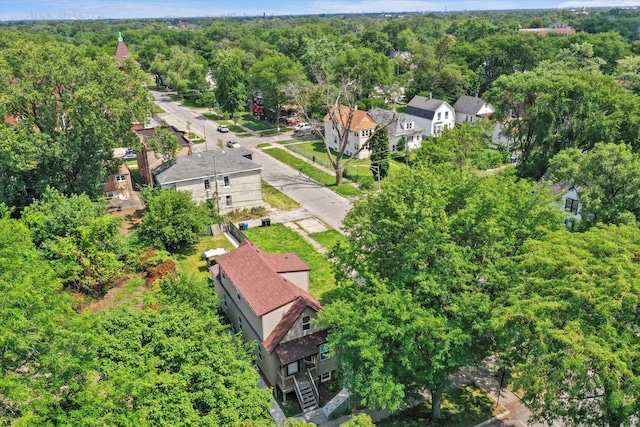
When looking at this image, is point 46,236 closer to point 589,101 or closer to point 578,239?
point 578,239

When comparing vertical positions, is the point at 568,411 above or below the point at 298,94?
below

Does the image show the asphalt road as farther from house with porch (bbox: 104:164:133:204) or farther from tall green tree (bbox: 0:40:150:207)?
tall green tree (bbox: 0:40:150:207)

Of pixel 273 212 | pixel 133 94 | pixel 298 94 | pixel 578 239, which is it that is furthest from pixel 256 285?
pixel 298 94

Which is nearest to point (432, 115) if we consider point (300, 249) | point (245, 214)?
point (245, 214)

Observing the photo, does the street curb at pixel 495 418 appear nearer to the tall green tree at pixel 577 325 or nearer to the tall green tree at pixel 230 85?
the tall green tree at pixel 577 325

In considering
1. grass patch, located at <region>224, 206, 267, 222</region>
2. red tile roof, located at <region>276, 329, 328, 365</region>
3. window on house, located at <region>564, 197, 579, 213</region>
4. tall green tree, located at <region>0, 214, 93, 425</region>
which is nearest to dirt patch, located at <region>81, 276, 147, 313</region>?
red tile roof, located at <region>276, 329, 328, 365</region>

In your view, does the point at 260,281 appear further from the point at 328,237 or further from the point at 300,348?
the point at 328,237

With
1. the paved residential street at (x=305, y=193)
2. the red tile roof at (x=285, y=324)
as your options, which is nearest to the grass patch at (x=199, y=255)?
the paved residential street at (x=305, y=193)
